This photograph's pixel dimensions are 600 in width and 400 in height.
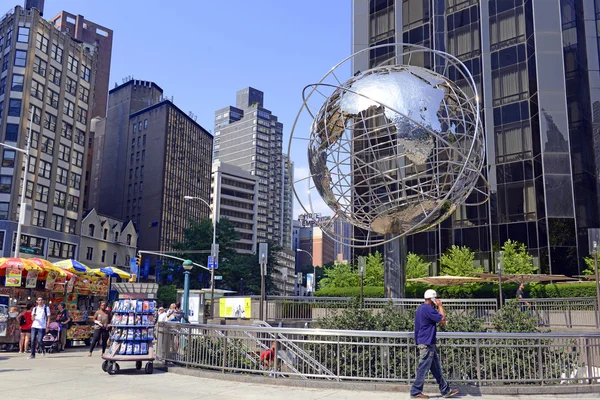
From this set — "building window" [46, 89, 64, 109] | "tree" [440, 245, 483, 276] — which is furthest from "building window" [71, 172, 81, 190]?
"tree" [440, 245, 483, 276]

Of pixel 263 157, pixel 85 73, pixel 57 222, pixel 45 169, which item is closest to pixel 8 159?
pixel 45 169

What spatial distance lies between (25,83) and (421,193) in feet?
178

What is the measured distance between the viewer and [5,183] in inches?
2124

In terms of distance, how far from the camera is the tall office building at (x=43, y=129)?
178 feet

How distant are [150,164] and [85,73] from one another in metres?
27.7

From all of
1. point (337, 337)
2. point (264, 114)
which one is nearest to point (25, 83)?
point (337, 337)

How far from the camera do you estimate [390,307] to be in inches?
490

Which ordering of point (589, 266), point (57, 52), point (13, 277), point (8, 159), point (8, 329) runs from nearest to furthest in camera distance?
point (8, 329) → point (13, 277) → point (589, 266) → point (8, 159) → point (57, 52)

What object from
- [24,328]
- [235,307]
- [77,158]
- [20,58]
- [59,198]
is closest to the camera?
[24,328]

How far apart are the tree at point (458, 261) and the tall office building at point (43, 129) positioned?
132 ft

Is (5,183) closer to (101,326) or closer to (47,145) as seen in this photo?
(47,145)

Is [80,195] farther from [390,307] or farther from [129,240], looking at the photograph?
[390,307]

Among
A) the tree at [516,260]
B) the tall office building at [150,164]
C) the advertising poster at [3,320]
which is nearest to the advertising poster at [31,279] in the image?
the advertising poster at [3,320]

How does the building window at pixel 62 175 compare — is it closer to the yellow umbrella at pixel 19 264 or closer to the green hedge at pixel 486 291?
the green hedge at pixel 486 291
